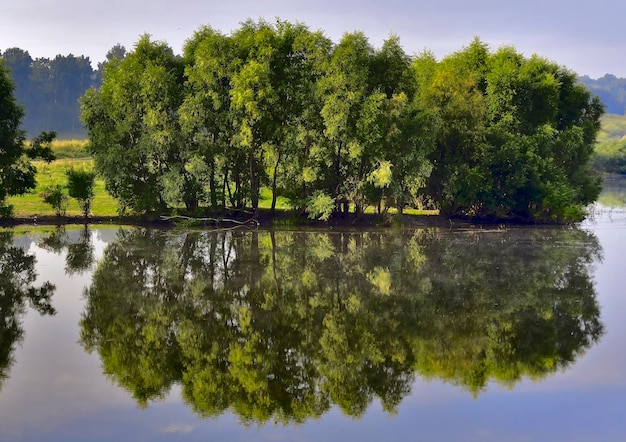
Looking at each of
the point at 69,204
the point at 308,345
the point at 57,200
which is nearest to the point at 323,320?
the point at 308,345

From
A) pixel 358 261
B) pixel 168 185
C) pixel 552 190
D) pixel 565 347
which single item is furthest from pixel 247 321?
pixel 552 190

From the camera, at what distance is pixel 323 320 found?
25.5 metres

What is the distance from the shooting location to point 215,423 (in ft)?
53.5

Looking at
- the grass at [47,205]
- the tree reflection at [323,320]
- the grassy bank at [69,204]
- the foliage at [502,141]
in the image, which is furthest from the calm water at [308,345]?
the foliage at [502,141]

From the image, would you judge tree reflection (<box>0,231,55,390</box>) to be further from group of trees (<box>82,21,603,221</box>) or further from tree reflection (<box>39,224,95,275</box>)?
group of trees (<box>82,21,603,221</box>)

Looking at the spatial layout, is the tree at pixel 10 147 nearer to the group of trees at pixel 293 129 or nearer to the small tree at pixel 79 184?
the small tree at pixel 79 184

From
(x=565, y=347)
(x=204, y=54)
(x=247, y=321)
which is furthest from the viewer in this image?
(x=204, y=54)

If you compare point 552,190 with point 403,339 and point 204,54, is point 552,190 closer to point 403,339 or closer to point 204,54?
point 204,54

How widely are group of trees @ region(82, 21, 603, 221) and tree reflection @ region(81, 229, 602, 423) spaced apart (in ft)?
36.5

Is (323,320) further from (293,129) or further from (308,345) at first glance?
(293,129)

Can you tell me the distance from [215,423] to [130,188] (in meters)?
38.5

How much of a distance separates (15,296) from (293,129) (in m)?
26.6

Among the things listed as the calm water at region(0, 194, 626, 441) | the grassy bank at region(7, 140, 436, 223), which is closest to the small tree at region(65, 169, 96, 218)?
the grassy bank at region(7, 140, 436, 223)

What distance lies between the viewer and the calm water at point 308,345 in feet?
54.6
